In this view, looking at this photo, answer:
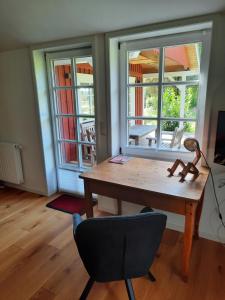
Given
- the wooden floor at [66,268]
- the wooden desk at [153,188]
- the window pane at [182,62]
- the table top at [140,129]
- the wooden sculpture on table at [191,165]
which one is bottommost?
the wooden floor at [66,268]

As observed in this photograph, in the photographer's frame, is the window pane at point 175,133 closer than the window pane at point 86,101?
Yes

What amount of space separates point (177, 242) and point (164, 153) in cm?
86

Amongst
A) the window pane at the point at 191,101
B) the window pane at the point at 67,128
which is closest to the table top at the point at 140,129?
the window pane at the point at 191,101

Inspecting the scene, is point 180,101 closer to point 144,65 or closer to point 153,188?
point 144,65

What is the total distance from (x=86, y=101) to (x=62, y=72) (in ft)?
1.62

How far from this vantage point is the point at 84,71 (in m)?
2.45

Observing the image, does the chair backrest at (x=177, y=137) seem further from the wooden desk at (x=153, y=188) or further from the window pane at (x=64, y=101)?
the window pane at (x=64, y=101)

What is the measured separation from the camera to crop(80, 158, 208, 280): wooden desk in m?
1.42

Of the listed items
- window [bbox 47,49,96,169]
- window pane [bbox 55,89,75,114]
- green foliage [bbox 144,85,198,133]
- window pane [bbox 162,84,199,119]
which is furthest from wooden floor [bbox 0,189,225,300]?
window pane [bbox 55,89,75,114]

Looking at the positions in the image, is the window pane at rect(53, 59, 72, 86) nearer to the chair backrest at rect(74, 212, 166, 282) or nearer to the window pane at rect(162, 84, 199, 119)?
the window pane at rect(162, 84, 199, 119)

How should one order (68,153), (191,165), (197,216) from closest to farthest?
(191,165), (197,216), (68,153)

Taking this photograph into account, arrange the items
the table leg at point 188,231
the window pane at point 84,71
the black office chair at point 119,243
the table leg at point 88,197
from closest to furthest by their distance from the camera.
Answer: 1. the black office chair at point 119,243
2. the table leg at point 188,231
3. the table leg at point 88,197
4. the window pane at point 84,71

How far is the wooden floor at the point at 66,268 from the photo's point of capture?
1514mm

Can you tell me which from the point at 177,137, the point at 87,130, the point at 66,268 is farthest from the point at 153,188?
the point at 87,130
